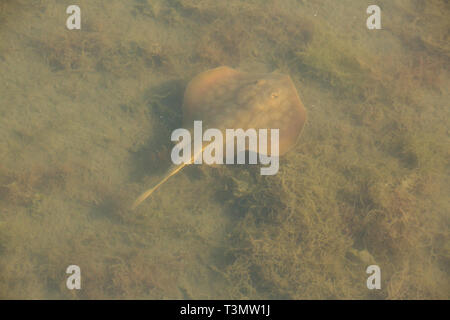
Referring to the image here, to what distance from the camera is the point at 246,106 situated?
4.46m

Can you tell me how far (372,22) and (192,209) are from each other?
5.21m

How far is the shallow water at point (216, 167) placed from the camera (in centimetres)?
413

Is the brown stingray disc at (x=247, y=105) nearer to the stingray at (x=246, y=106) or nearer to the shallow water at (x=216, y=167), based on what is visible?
the stingray at (x=246, y=106)

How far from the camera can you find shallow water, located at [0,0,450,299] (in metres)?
4.13

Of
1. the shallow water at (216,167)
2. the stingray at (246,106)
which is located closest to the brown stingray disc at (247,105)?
the stingray at (246,106)

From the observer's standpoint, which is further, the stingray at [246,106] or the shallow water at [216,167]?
the stingray at [246,106]

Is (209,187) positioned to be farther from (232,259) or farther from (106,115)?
(106,115)

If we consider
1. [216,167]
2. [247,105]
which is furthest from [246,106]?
[216,167]

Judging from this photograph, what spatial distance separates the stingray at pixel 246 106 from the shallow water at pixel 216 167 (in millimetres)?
432

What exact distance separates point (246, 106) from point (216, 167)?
0.99 meters

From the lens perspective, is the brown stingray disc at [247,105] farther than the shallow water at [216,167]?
Yes

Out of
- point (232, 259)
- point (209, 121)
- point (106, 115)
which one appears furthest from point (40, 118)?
point (232, 259)

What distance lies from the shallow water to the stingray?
432mm

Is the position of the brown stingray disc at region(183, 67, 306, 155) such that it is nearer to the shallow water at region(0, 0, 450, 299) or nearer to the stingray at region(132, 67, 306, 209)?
the stingray at region(132, 67, 306, 209)
